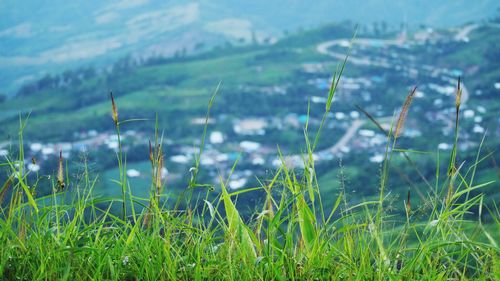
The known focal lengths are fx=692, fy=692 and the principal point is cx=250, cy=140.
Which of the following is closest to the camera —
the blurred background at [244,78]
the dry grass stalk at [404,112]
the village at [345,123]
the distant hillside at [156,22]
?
the dry grass stalk at [404,112]

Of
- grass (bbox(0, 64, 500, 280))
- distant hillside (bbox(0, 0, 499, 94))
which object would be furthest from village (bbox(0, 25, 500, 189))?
grass (bbox(0, 64, 500, 280))

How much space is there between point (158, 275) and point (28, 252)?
0.39m

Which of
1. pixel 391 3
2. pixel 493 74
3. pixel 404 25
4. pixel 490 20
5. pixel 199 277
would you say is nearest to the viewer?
pixel 199 277

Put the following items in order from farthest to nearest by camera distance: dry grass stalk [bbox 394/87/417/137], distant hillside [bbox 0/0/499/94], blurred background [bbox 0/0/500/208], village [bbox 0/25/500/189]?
distant hillside [bbox 0/0/499/94] → blurred background [bbox 0/0/500/208] → village [bbox 0/25/500/189] → dry grass stalk [bbox 394/87/417/137]

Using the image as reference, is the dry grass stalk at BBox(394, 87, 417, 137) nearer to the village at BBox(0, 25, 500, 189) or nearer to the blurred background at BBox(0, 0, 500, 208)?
the blurred background at BBox(0, 0, 500, 208)

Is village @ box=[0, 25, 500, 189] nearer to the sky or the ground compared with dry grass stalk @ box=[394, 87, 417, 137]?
nearer to the ground

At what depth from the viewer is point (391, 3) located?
92.2 meters

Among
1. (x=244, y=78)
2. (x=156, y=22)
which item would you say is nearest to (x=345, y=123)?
(x=244, y=78)

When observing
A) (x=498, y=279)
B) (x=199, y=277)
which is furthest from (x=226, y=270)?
(x=498, y=279)

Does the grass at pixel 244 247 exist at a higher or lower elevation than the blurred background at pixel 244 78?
higher

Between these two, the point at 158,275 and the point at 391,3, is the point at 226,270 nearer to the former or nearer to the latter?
the point at 158,275

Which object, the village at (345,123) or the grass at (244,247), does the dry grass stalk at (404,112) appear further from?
the village at (345,123)

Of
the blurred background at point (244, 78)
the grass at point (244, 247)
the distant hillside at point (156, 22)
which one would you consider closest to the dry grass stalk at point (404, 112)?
the grass at point (244, 247)

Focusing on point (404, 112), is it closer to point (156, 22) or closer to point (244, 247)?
point (244, 247)
